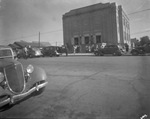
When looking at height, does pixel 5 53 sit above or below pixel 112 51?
below

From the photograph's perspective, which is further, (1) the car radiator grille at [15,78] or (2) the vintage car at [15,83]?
(1) the car radiator grille at [15,78]

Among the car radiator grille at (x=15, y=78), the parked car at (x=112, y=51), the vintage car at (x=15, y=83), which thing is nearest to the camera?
the vintage car at (x=15, y=83)

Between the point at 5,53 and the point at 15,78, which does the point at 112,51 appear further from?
the point at 15,78

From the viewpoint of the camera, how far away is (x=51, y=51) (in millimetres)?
18328

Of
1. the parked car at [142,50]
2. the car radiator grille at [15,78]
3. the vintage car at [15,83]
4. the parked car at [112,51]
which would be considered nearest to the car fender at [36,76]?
the vintage car at [15,83]

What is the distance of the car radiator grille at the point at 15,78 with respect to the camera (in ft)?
8.32

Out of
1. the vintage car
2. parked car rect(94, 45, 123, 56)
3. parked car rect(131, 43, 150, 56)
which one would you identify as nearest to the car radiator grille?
the vintage car

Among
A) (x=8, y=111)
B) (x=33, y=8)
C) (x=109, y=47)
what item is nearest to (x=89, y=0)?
(x=33, y=8)

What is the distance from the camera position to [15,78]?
2619mm

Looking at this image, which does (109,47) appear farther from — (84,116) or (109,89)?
(84,116)

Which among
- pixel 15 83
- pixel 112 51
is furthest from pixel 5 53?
pixel 112 51

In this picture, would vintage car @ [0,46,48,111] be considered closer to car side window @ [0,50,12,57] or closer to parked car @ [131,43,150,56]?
car side window @ [0,50,12,57]

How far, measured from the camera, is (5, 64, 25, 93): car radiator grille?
2.54 m

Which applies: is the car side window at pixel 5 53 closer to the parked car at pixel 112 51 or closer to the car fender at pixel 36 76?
the car fender at pixel 36 76
